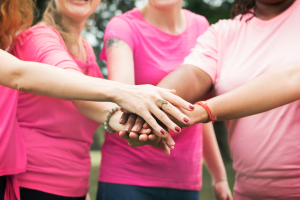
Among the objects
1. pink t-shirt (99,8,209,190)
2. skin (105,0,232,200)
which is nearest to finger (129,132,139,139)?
skin (105,0,232,200)

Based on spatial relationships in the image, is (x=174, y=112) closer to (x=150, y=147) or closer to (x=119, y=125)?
(x=119, y=125)

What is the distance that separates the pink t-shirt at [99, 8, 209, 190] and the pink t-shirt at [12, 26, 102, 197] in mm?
221

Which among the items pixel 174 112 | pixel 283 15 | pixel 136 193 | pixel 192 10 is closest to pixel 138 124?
pixel 174 112

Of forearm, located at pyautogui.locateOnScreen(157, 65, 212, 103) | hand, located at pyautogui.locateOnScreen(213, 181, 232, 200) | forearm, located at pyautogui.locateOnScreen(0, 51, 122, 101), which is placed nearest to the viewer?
forearm, located at pyautogui.locateOnScreen(0, 51, 122, 101)

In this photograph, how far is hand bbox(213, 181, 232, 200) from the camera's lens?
230 cm

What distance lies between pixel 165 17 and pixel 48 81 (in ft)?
3.32

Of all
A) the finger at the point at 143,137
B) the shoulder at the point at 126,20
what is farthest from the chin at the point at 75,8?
the finger at the point at 143,137

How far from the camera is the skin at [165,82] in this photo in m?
1.63

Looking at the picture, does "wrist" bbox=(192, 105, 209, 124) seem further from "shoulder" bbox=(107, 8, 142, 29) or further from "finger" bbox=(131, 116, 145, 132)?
"shoulder" bbox=(107, 8, 142, 29)

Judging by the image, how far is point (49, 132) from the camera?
185 cm

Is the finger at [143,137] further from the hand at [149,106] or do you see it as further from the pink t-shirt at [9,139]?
the pink t-shirt at [9,139]

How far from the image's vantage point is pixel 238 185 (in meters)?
1.82

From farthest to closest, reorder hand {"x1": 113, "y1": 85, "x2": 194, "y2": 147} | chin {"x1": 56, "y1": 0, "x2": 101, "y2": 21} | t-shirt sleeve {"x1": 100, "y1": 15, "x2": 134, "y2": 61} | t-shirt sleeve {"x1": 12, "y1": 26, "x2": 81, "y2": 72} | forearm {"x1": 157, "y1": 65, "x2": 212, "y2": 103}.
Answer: chin {"x1": 56, "y1": 0, "x2": 101, "y2": 21}, t-shirt sleeve {"x1": 100, "y1": 15, "x2": 134, "y2": 61}, forearm {"x1": 157, "y1": 65, "x2": 212, "y2": 103}, t-shirt sleeve {"x1": 12, "y1": 26, "x2": 81, "y2": 72}, hand {"x1": 113, "y1": 85, "x2": 194, "y2": 147}

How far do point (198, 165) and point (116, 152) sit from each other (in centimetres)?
59
